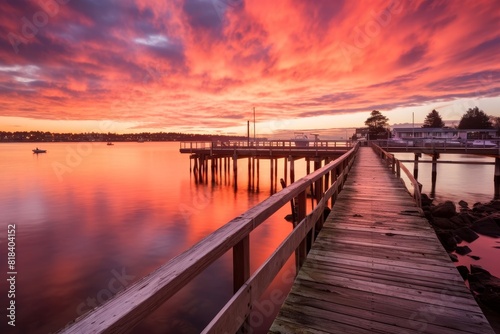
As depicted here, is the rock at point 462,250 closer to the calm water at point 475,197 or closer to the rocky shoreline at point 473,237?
the rocky shoreline at point 473,237

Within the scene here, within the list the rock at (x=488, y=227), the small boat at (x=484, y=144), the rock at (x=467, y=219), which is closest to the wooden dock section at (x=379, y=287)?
the rock at (x=488, y=227)

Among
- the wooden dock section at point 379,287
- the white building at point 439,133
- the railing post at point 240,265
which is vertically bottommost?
the wooden dock section at point 379,287

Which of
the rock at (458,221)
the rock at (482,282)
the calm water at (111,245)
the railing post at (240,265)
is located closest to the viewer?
the railing post at (240,265)

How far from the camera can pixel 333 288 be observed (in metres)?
3.07

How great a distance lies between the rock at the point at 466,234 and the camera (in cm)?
1179

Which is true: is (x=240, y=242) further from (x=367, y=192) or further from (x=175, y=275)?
(x=367, y=192)

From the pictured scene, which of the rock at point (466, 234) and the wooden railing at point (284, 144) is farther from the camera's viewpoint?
the wooden railing at point (284, 144)

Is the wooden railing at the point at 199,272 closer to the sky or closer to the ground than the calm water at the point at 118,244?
closer to the sky

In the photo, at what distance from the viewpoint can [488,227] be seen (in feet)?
41.7

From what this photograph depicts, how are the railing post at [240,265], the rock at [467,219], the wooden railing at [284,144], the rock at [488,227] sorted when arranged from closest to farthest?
the railing post at [240,265] < the rock at [488,227] < the rock at [467,219] < the wooden railing at [284,144]

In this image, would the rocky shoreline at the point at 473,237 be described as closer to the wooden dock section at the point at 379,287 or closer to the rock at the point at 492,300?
the rock at the point at 492,300

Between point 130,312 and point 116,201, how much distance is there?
80.0ft

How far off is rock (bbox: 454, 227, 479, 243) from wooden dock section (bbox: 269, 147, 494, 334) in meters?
8.81

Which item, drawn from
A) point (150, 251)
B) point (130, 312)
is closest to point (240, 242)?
point (130, 312)
